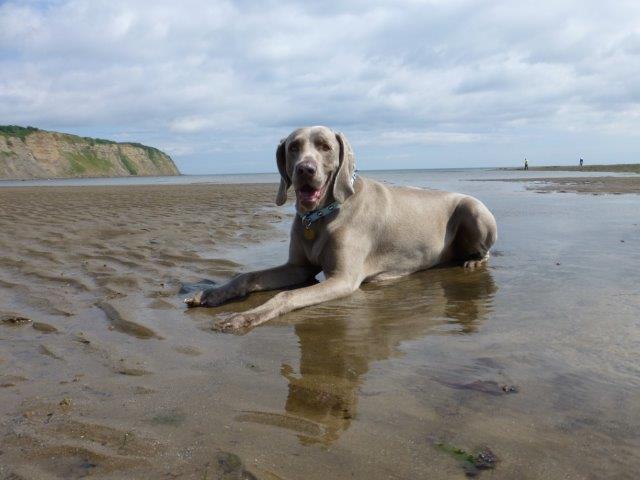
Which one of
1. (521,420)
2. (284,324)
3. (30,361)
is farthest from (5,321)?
(521,420)

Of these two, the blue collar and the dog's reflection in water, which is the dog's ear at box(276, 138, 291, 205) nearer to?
the blue collar

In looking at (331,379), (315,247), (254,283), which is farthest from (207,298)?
(331,379)

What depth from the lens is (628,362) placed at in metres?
2.95

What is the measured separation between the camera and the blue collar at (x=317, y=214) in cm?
526

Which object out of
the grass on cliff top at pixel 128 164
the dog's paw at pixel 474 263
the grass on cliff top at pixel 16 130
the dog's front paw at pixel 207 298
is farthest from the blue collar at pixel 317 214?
the grass on cliff top at pixel 128 164

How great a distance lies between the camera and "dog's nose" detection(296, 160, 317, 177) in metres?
4.96

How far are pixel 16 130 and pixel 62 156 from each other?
25.3 feet

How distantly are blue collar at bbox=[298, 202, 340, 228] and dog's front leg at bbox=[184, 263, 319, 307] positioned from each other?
51cm

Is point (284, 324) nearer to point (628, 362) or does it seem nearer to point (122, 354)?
point (122, 354)

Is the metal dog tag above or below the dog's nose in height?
below

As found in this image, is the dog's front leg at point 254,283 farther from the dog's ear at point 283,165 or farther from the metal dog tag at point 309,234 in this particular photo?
the dog's ear at point 283,165

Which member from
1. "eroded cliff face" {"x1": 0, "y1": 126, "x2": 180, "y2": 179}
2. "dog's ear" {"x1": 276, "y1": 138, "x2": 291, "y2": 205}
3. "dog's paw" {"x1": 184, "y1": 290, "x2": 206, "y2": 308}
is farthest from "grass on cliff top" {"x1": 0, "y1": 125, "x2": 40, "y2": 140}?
"dog's paw" {"x1": 184, "y1": 290, "x2": 206, "y2": 308}

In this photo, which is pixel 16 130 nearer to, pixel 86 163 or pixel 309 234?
pixel 86 163

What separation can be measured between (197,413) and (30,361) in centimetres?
124
